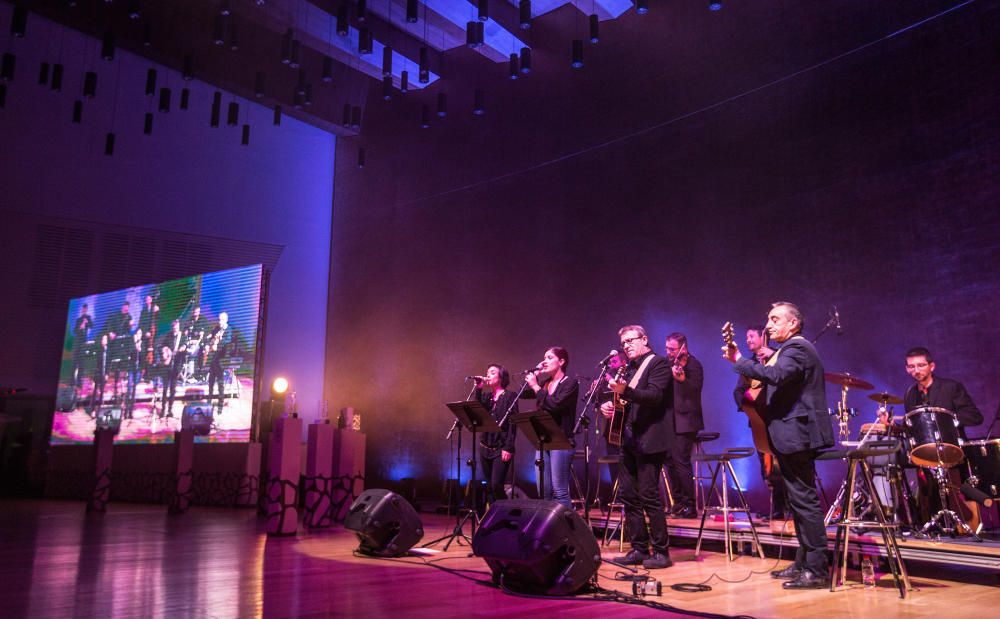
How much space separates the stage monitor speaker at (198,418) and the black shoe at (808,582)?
813 cm

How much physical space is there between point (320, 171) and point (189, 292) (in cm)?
322

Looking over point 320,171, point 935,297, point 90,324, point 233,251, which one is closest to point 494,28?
point 320,171

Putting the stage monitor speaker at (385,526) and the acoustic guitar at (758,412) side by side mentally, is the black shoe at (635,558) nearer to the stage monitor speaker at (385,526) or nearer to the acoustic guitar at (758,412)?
the acoustic guitar at (758,412)

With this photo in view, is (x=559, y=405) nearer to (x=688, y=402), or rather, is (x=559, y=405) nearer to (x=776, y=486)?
(x=688, y=402)

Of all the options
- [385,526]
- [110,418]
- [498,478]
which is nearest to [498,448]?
[498,478]

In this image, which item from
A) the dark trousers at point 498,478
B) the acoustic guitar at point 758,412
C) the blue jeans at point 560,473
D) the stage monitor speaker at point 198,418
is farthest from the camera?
the stage monitor speaker at point 198,418

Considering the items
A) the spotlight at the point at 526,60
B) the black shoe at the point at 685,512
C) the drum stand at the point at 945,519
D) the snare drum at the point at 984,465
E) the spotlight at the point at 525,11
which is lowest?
the black shoe at the point at 685,512

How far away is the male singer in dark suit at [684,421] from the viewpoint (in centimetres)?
648

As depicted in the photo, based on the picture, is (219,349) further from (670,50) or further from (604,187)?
(670,50)

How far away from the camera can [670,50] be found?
316 inches

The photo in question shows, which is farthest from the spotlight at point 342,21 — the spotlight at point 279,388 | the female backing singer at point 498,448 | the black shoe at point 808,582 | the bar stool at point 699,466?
the black shoe at point 808,582

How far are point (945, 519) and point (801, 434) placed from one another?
1.85 meters

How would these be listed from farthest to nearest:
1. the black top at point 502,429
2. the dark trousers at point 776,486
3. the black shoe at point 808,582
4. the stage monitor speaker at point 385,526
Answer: the dark trousers at point 776,486
the black top at point 502,429
the stage monitor speaker at point 385,526
the black shoe at point 808,582

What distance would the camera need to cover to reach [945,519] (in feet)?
15.9
